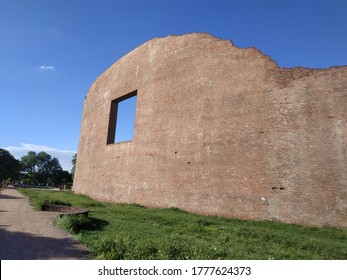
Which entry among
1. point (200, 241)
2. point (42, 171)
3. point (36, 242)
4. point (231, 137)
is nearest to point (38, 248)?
point (36, 242)

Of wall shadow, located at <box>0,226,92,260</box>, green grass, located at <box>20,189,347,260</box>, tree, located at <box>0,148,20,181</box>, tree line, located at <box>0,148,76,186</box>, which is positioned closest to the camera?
wall shadow, located at <box>0,226,92,260</box>

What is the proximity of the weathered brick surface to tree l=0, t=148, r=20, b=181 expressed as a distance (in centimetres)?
3346

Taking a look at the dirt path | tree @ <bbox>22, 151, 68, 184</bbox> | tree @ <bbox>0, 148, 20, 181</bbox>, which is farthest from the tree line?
the dirt path

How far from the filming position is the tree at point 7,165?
42.8 metres

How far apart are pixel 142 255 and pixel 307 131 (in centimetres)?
693

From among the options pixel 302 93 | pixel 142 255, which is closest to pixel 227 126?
pixel 302 93

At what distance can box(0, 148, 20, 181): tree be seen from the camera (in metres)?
42.8

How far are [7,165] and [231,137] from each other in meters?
44.2

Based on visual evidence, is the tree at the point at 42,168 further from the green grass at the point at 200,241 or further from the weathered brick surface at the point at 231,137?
the green grass at the point at 200,241

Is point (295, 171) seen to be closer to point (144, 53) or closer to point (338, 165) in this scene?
point (338, 165)

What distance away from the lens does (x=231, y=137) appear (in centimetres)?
1072

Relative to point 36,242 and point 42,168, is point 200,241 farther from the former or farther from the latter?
point 42,168

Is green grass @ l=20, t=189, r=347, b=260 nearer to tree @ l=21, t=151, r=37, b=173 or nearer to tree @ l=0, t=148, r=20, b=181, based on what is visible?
tree @ l=0, t=148, r=20, b=181
